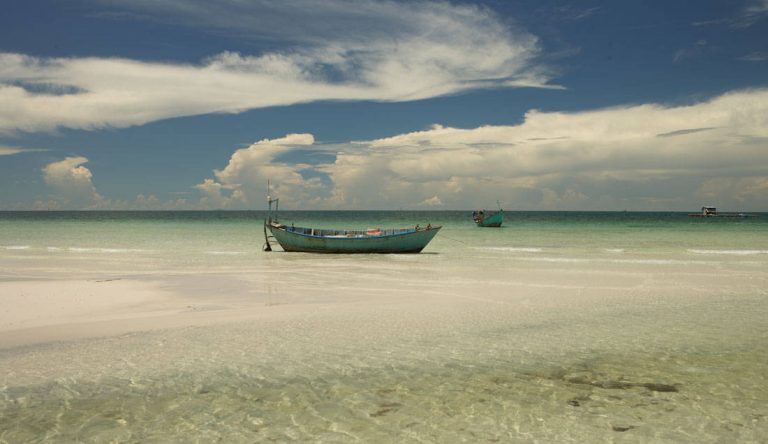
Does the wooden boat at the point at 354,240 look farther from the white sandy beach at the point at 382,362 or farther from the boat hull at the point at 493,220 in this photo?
the boat hull at the point at 493,220

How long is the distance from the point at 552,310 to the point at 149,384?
33.5ft

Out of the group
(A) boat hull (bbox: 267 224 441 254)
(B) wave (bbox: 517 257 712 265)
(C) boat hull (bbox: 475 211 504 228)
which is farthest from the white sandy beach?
(C) boat hull (bbox: 475 211 504 228)

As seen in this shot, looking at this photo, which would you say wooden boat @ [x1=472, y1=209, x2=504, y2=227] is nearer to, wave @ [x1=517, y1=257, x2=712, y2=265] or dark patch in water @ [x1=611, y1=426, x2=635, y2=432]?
wave @ [x1=517, y1=257, x2=712, y2=265]

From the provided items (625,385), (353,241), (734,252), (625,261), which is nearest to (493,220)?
(734,252)

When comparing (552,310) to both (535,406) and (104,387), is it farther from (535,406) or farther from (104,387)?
(104,387)

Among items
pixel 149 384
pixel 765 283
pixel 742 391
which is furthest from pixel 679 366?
pixel 765 283

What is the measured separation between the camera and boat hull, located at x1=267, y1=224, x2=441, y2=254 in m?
33.2

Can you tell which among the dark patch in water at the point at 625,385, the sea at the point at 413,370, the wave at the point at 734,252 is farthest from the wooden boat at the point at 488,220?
the dark patch in water at the point at 625,385

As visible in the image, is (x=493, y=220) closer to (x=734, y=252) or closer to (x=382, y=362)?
(x=734, y=252)

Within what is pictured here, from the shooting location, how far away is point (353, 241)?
33.0m

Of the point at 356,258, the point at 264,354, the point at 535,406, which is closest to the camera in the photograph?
the point at 535,406

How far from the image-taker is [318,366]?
9.29 meters

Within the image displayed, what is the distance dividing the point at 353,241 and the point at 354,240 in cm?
9

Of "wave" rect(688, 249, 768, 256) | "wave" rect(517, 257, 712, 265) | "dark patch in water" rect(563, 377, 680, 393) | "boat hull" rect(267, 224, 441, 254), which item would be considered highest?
"boat hull" rect(267, 224, 441, 254)
